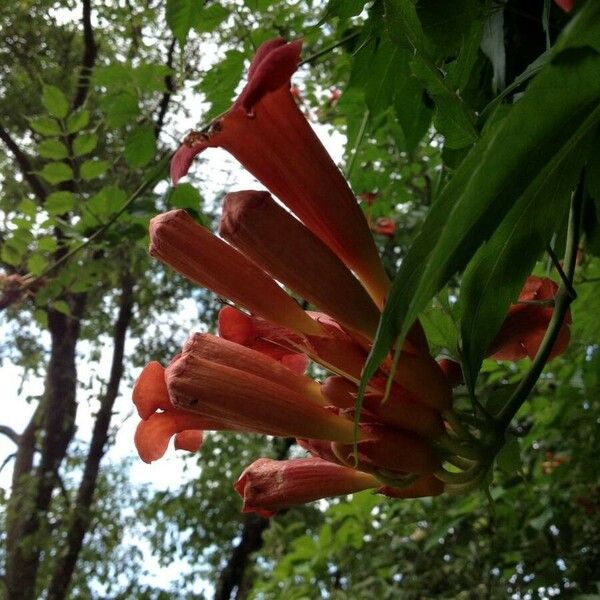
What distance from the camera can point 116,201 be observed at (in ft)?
5.25

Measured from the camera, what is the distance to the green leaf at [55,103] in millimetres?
1611

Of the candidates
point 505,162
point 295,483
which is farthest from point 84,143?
point 505,162

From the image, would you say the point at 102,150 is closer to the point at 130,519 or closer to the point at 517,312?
the point at 130,519

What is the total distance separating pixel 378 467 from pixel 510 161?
0.29 meters

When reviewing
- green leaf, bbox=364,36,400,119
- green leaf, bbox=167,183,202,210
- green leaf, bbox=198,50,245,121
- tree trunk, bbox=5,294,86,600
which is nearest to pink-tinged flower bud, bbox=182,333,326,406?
green leaf, bbox=364,36,400,119

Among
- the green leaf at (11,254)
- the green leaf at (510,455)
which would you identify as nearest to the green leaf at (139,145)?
the green leaf at (11,254)

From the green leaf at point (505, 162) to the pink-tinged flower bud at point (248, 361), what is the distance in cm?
18

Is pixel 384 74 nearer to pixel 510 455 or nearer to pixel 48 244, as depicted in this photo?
pixel 510 455

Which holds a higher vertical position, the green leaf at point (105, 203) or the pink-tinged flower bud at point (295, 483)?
the green leaf at point (105, 203)

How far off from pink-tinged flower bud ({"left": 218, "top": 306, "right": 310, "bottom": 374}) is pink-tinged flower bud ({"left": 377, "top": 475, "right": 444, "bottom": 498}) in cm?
12

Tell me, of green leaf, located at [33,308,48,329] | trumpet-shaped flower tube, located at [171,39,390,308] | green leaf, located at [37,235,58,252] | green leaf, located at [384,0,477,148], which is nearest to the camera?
trumpet-shaped flower tube, located at [171,39,390,308]

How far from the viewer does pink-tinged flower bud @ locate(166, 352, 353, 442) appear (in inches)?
21.6

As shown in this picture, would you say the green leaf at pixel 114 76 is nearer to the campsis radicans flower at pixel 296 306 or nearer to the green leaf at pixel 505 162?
the campsis radicans flower at pixel 296 306

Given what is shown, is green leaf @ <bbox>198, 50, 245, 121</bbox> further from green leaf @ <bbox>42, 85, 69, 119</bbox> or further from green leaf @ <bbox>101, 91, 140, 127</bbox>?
green leaf @ <bbox>42, 85, 69, 119</bbox>
